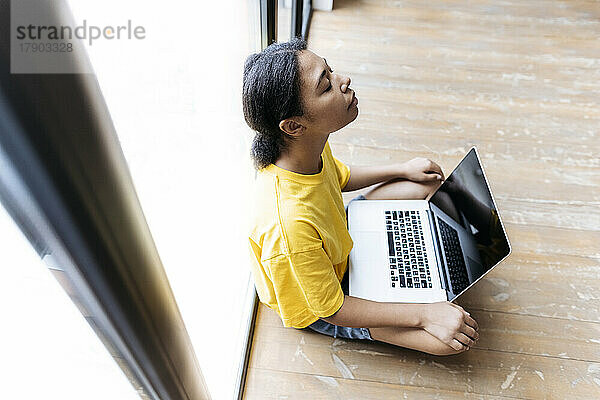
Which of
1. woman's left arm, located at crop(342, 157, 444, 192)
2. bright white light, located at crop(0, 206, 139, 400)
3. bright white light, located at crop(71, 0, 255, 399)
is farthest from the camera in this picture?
woman's left arm, located at crop(342, 157, 444, 192)

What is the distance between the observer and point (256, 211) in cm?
96

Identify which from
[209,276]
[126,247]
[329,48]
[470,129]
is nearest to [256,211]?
[209,276]

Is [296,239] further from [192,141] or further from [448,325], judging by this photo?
[448,325]

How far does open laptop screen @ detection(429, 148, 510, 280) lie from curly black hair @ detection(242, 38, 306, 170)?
0.56 metres

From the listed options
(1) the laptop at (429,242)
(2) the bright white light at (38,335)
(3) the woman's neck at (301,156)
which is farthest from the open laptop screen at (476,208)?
(2) the bright white light at (38,335)

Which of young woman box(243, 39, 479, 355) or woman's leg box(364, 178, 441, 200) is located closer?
young woman box(243, 39, 479, 355)

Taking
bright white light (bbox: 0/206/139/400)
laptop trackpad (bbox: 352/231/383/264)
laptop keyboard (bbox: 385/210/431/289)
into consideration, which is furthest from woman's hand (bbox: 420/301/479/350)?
bright white light (bbox: 0/206/139/400)

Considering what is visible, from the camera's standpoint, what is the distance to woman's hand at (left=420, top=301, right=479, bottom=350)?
3.73 feet

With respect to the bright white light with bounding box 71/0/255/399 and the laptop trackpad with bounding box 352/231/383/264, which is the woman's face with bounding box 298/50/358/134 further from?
the laptop trackpad with bounding box 352/231/383/264

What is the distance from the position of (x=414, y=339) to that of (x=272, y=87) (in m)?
0.70

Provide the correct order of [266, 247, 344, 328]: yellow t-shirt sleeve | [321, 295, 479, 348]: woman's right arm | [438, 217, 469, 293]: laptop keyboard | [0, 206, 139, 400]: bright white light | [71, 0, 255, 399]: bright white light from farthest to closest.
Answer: [438, 217, 469, 293]: laptop keyboard → [321, 295, 479, 348]: woman's right arm → [266, 247, 344, 328]: yellow t-shirt sleeve → [71, 0, 255, 399]: bright white light → [0, 206, 139, 400]: bright white light

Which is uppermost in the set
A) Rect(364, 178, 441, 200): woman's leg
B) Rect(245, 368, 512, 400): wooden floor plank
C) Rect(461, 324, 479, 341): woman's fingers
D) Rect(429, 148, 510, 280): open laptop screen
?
Rect(429, 148, 510, 280): open laptop screen

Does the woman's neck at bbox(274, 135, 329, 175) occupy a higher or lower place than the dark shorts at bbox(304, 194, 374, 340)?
higher

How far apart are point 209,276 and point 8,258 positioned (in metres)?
0.54
